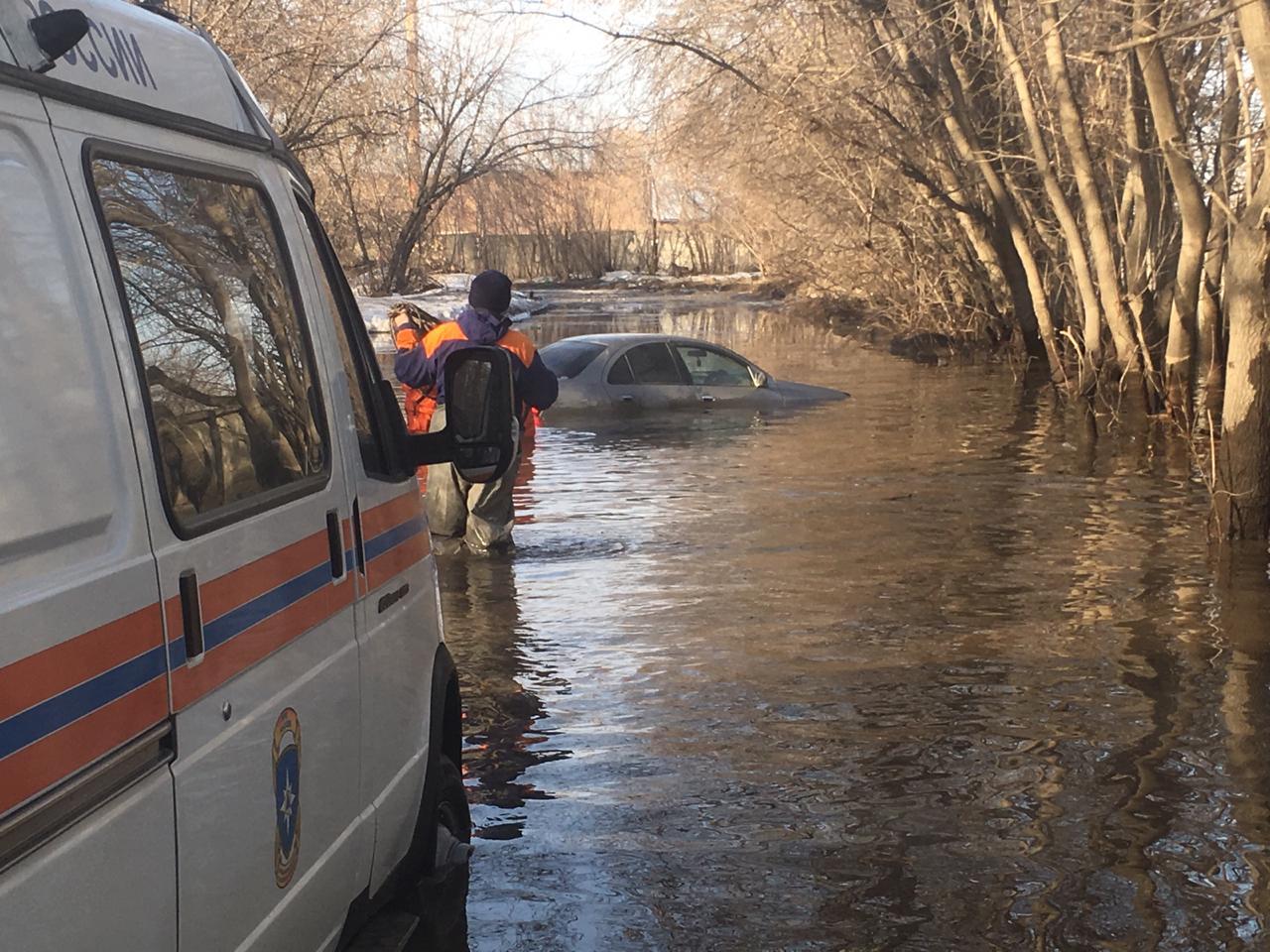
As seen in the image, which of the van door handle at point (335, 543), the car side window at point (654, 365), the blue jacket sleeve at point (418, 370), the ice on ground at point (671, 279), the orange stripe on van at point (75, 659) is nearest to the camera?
the orange stripe on van at point (75, 659)

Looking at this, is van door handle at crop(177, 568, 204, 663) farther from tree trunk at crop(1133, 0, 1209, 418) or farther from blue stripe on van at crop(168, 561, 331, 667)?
tree trunk at crop(1133, 0, 1209, 418)

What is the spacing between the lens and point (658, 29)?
21141 millimetres

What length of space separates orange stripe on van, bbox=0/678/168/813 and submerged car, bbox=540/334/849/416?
619 inches

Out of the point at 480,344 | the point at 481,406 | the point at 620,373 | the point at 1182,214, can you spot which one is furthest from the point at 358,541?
the point at 620,373

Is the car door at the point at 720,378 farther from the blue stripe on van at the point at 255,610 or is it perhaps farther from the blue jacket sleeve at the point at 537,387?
the blue stripe on van at the point at 255,610

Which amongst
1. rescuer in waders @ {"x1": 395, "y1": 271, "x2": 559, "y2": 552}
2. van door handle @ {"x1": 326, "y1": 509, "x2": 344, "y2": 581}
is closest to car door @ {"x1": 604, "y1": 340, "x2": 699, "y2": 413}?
rescuer in waders @ {"x1": 395, "y1": 271, "x2": 559, "y2": 552}

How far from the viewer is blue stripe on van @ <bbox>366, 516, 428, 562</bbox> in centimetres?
401

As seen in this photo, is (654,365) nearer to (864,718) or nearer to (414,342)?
(414,342)

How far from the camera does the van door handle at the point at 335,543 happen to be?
368 cm

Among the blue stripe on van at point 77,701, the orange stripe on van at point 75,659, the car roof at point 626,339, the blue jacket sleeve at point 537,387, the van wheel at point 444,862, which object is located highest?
the orange stripe on van at point 75,659

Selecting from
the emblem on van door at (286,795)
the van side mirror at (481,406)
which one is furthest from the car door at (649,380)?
the emblem on van door at (286,795)

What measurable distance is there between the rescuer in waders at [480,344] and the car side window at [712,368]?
8.34m

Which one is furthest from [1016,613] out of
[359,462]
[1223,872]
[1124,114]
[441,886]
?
[1124,114]

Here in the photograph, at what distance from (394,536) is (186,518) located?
4.56ft
